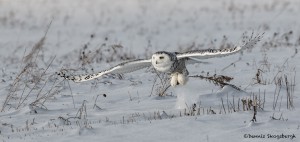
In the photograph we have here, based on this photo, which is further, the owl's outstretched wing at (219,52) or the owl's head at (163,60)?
the owl's head at (163,60)

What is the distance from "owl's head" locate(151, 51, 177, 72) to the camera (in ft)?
18.2

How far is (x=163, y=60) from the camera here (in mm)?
5551

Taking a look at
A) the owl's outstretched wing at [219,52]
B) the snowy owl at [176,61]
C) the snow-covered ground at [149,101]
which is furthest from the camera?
the snowy owl at [176,61]

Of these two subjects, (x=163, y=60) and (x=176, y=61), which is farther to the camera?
(x=176, y=61)

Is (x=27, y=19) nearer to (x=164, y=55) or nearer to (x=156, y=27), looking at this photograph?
(x=156, y=27)

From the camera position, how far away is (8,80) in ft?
30.7

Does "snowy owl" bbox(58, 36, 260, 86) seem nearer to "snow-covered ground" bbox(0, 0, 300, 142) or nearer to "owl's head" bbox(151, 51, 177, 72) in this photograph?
"owl's head" bbox(151, 51, 177, 72)

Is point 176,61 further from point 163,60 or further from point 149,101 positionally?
point 149,101

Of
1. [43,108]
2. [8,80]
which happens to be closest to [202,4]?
[8,80]

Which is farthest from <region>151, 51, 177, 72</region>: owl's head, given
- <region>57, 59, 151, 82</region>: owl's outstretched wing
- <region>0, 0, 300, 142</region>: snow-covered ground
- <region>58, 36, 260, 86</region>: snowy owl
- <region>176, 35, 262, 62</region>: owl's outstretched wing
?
<region>0, 0, 300, 142</region>: snow-covered ground

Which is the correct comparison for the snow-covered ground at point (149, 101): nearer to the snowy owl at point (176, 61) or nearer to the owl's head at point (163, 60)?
the snowy owl at point (176, 61)

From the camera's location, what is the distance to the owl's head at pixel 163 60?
18.2ft

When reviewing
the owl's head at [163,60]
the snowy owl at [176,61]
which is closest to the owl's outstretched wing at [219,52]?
the snowy owl at [176,61]

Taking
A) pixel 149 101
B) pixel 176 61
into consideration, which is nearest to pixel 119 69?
pixel 176 61
